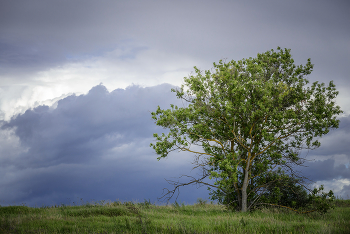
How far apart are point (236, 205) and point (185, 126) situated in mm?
6691

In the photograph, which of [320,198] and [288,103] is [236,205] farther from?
[288,103]

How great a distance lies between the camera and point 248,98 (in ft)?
58.6

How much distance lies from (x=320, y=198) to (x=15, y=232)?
1649 centimetres

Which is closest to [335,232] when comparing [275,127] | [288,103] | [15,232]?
[275,127]

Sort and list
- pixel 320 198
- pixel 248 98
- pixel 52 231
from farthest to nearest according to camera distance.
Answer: pixel 248 98 < pixel 320 198 < pixel 52 231

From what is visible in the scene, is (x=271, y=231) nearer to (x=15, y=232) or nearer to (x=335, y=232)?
(x=335, y=232)

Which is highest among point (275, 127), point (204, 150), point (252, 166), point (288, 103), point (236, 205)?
point (288, 103)

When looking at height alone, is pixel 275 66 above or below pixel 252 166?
above

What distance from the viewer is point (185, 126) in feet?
60.4

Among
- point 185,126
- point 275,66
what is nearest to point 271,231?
point 185,126

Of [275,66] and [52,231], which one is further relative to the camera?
[275,66]

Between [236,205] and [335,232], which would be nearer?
[335,232]

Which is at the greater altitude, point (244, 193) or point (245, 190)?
point (245, 190)

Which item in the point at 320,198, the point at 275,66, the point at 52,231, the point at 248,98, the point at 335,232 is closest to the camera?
the point at 335,232
